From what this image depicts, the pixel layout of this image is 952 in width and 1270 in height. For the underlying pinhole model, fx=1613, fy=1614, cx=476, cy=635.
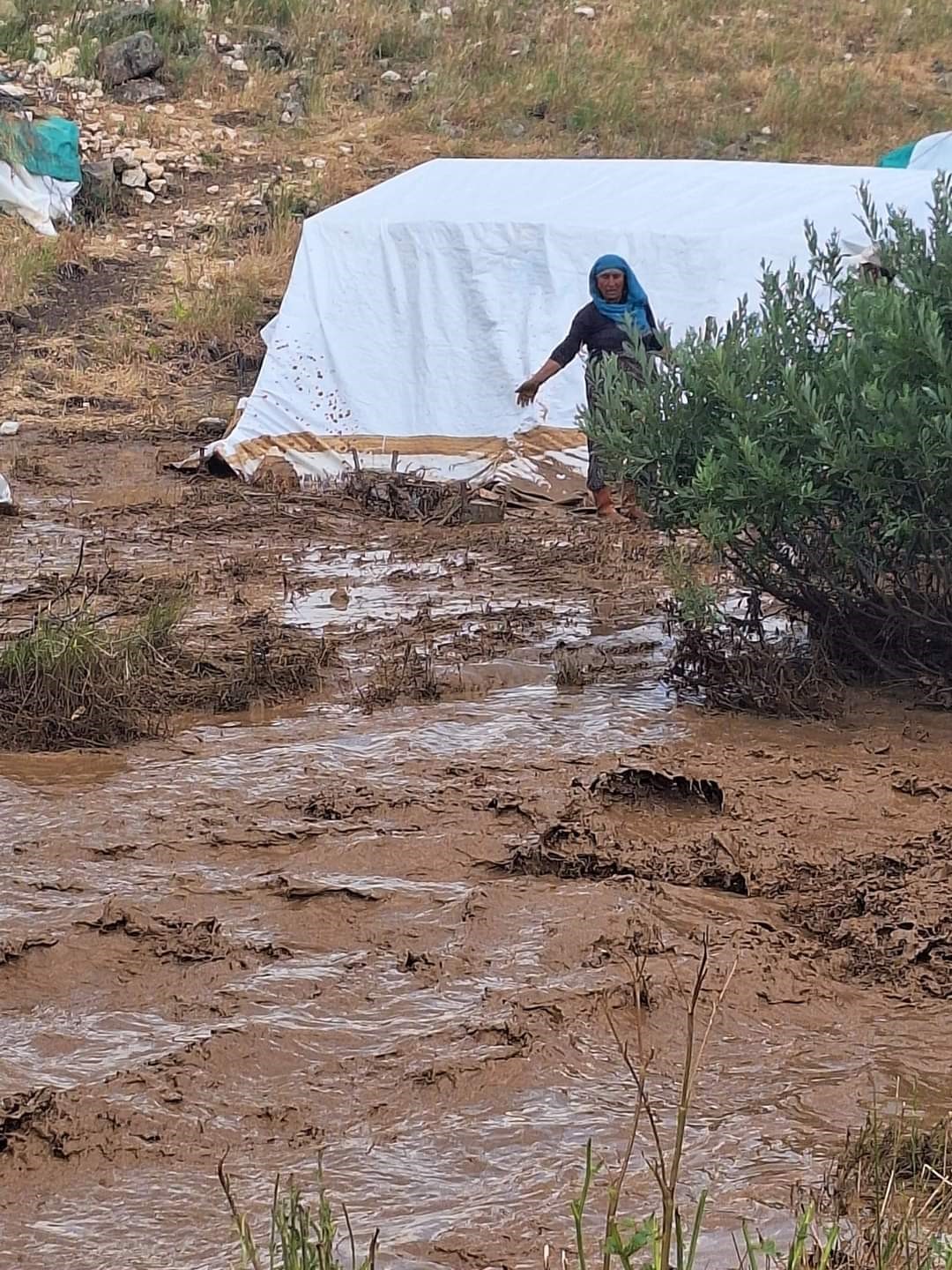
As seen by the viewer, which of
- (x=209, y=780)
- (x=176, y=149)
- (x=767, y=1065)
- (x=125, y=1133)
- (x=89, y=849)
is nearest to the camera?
(x=125, y=1133)

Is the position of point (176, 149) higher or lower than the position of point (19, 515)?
higher

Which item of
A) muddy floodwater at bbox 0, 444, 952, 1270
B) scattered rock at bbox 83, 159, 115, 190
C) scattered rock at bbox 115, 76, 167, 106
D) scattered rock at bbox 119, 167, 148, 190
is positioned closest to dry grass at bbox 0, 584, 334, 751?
muddy floodwater at bbox 0, 444, 952, 1270

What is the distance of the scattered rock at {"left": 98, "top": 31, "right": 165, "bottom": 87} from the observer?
16172 mm

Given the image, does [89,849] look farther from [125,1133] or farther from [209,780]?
[125,1133]

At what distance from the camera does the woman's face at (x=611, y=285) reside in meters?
8.06

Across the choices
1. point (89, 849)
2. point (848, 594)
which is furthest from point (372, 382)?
point (89, 849)

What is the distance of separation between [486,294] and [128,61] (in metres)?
8.49

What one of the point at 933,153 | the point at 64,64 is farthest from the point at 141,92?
the point at 933,153

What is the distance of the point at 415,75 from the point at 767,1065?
15756 mm

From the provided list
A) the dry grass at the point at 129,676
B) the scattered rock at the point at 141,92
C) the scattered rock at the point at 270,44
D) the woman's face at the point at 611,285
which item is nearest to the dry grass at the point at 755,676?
the dry grass at the point at 129,676

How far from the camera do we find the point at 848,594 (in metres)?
5.30

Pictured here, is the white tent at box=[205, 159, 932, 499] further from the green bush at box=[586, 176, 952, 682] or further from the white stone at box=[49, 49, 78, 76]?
the white stone at box=[49, 49, 78, 76]

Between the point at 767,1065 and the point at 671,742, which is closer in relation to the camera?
the point at 767,1065

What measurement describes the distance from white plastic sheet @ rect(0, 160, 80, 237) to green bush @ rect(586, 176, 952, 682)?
910 centimetres
